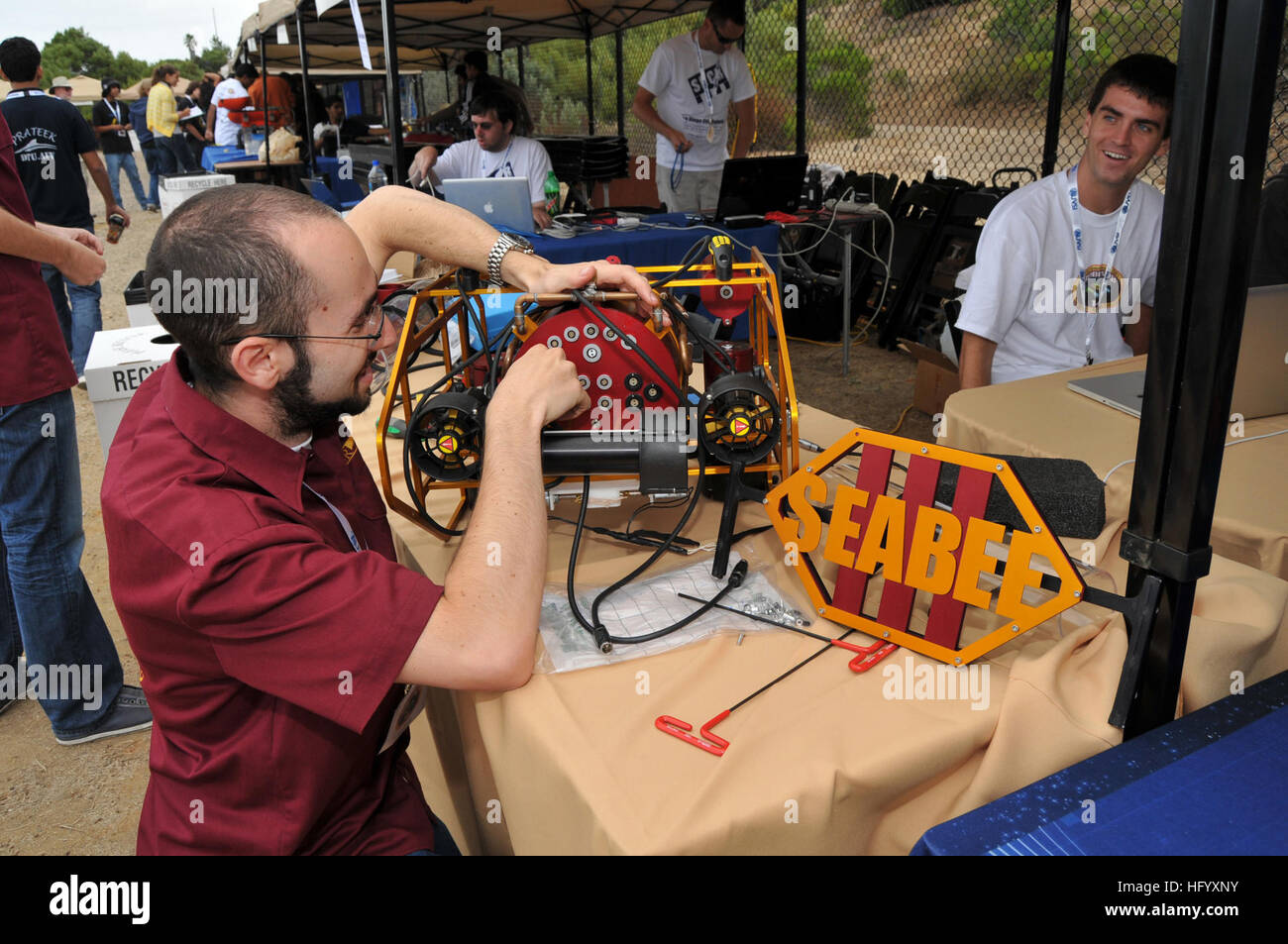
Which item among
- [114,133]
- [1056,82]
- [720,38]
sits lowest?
[1056,82]

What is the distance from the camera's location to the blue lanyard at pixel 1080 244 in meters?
2.49

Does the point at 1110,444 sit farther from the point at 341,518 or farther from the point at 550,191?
the point at 550,191

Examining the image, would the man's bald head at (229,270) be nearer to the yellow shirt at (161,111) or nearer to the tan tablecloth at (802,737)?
the tan tablecloth at (802,737)

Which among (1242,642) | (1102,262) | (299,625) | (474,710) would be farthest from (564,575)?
(1102,262)

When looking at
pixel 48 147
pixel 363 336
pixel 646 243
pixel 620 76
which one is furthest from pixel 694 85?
pixel 363 336

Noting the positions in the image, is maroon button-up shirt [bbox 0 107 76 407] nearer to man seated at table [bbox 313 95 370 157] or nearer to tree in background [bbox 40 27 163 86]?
man seated at table [bbox 313 95 370 157]

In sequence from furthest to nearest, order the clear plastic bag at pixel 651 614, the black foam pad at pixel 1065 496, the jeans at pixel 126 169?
the jeans at pixel 126 169
the black foam pad at pixel 1065 496
the clear plastic bag at pixel 651 614

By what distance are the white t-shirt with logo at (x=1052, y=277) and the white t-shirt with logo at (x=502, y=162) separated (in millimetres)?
3396

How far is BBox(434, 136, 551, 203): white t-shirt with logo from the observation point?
5.32m

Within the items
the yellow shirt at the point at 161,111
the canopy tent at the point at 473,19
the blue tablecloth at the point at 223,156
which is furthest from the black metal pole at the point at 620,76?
the yellow shirt at the point at 161,111

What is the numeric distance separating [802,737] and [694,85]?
18.3ft

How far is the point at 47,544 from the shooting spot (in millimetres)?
2305

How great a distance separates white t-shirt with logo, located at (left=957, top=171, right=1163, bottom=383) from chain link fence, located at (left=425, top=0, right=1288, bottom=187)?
35.8 feet
